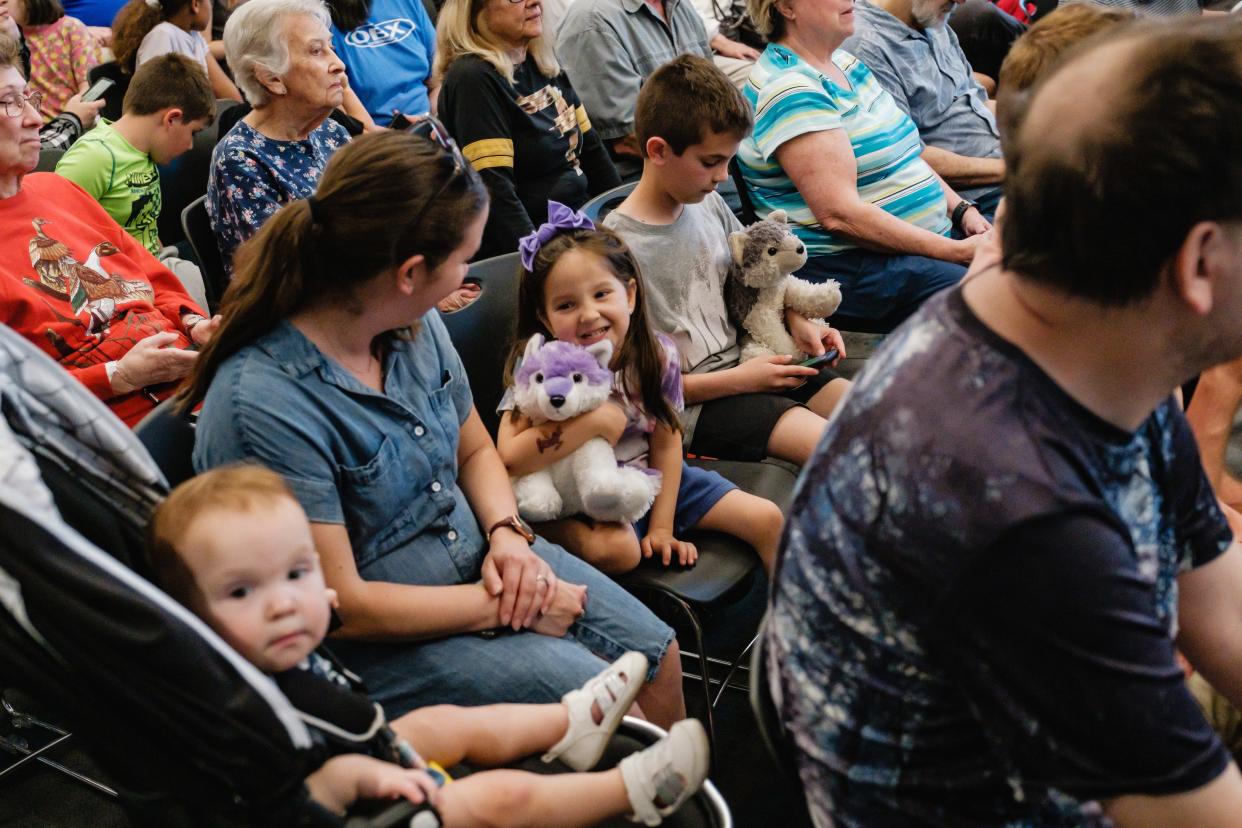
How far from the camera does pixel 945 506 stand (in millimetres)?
985

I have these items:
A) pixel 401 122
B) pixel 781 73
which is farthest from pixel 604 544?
pixel 781 73

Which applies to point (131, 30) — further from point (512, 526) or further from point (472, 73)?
point (512, 526)

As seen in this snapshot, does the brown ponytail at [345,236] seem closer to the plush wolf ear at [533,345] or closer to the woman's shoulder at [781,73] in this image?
the plush wolf ear at [533,345]

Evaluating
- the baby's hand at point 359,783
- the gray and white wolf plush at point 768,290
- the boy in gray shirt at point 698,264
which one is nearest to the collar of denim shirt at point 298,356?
the baby's hand at point 359,783

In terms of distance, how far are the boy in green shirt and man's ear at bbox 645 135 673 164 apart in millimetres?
1627

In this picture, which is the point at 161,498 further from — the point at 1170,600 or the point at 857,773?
the point at 1170,600

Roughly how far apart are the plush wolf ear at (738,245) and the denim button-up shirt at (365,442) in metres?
Result: 0.94

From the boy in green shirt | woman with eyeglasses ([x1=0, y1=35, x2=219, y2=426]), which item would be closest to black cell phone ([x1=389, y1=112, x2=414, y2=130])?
woman with eyeglasses ([x1=0, y1=35, x2=219, y2=426])

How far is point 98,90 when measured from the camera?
421 cm

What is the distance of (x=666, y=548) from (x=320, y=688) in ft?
2.82

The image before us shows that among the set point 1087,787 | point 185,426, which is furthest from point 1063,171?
point 185,426

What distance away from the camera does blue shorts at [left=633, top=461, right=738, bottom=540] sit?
2.23m

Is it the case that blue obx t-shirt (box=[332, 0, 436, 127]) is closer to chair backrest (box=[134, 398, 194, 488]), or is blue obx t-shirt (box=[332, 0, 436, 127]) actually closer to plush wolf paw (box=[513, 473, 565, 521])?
plush wolf paw (box=[513, 473, 565, 521])

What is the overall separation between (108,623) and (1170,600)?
107 centimetres
